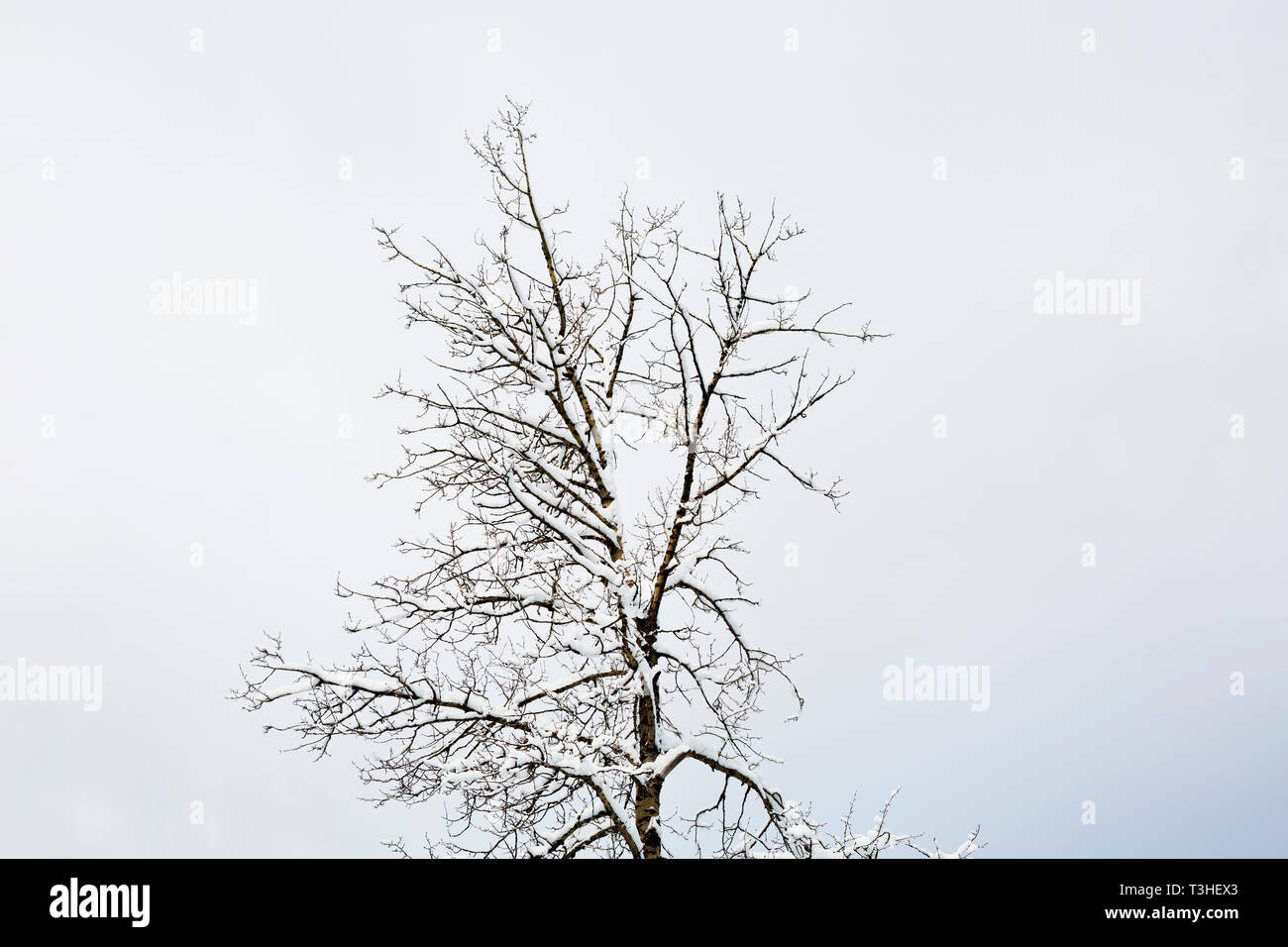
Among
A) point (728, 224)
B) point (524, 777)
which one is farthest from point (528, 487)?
point (728, 224)
